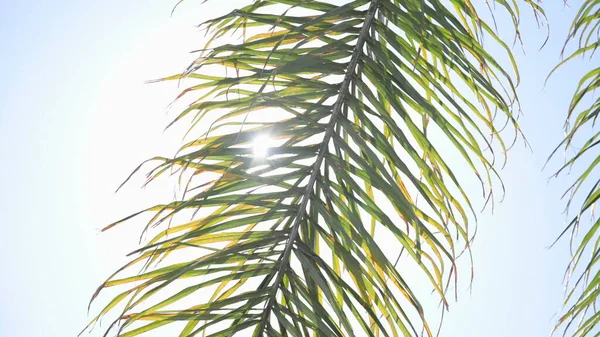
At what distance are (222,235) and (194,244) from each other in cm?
4

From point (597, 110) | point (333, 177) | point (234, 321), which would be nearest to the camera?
point (234, 321)

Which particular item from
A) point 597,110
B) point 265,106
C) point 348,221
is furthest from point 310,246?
point 597,110

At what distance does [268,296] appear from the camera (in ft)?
2.29

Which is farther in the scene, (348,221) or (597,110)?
Result: (597,110)

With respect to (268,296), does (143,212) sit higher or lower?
higher

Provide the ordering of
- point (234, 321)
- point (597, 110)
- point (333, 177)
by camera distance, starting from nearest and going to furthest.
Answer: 1. point (234, 321)
2. point (333, 177)
3. point (597, 110)

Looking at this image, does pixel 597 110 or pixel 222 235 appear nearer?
pixel 222 235

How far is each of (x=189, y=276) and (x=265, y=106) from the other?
229mm

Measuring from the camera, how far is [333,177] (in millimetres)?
790

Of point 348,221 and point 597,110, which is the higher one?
point 597,110

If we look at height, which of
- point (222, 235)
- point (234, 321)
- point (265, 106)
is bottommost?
point (234, 321)

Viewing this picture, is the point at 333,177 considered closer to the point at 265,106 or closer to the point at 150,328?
the point at 265,106

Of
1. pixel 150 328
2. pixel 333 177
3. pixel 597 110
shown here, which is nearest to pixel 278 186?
pixel 333 177

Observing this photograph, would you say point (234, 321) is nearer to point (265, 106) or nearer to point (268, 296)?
point (268, 296)
